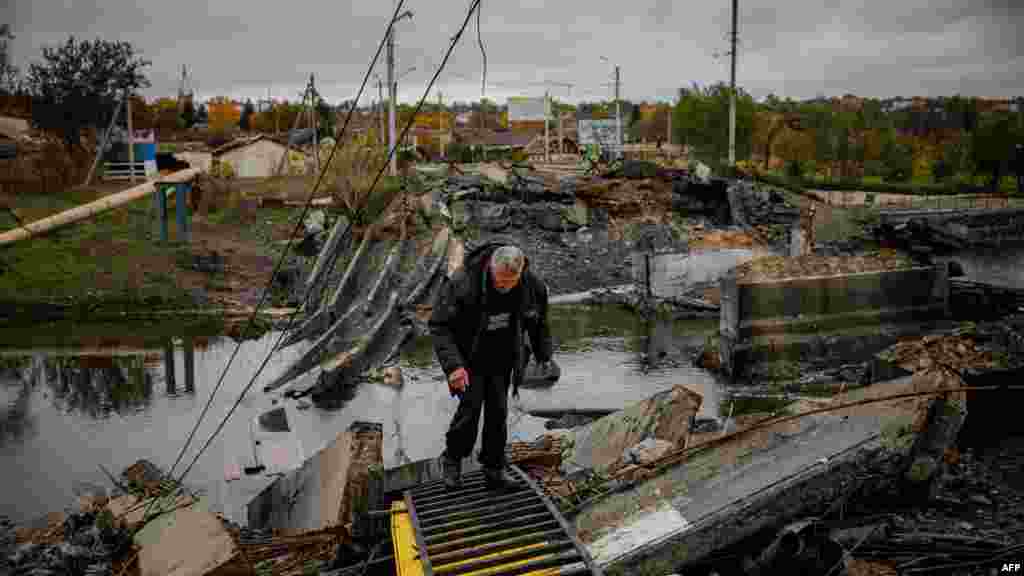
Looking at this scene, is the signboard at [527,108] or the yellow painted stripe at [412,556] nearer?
the yellow painted stripe at [412,556]

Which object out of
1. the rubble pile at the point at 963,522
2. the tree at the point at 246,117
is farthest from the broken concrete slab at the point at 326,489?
the tree at the point at 246,117

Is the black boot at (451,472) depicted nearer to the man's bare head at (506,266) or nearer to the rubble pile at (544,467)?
the rubble pile at (544,467)

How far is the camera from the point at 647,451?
5.58m

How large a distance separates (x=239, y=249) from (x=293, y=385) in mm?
11011

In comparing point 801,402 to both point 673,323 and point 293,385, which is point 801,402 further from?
point 673,323

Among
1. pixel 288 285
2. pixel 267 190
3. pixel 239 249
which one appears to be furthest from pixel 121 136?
pixel 288 285

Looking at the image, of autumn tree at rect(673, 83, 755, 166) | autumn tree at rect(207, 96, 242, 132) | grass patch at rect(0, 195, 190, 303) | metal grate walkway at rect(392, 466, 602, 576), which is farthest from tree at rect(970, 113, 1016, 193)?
autumn tree at rect(207, 96, 242, 132)

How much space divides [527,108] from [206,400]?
41411 mm

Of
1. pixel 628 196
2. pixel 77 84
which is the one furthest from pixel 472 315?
pixel 77 84

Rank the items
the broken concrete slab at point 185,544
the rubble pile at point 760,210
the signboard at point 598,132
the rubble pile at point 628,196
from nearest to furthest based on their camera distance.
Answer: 1. the broken concrete slab at point 185,544
2. the rubble pile at point 760,210
3. the rubble pile at point 628,196
4. the signboard at point 598,132

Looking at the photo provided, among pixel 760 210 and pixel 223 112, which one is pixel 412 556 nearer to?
pixel 760 210

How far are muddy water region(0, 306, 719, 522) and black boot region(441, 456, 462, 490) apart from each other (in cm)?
243

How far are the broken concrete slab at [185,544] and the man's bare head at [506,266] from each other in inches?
79.0

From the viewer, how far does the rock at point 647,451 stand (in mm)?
5449
